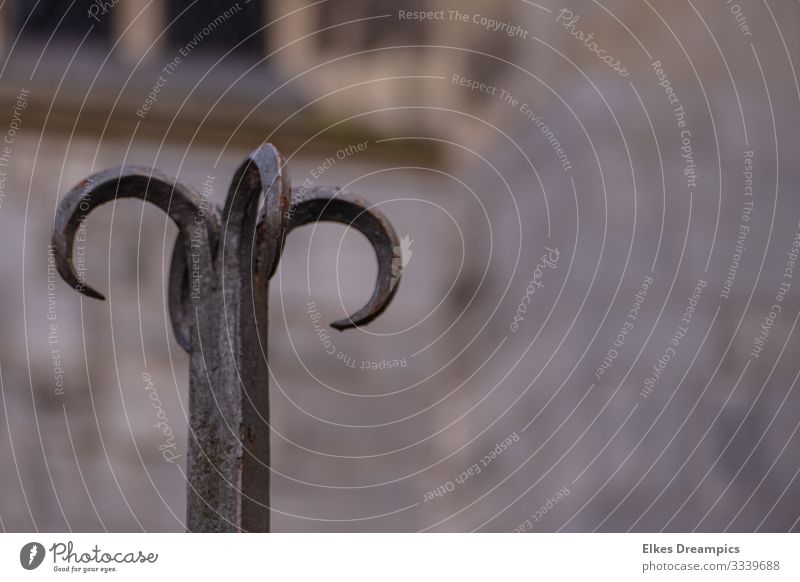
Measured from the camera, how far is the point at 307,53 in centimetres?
162

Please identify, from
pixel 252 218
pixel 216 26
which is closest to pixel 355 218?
pixel 252 218

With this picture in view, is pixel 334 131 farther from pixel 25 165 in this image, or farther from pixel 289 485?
pixel 289 485

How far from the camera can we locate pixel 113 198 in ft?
1.67

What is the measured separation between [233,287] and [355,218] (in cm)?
8
